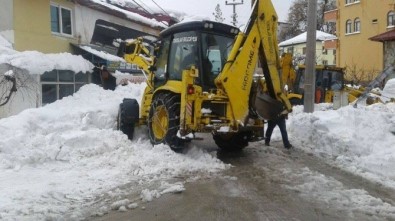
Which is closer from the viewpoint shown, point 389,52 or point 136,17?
point 136,17

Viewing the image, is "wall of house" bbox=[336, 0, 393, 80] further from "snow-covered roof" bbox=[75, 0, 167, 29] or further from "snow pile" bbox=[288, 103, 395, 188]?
"snow pile" bbox=[288, 103, 395, 188]

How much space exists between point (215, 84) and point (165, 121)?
1.49 meters

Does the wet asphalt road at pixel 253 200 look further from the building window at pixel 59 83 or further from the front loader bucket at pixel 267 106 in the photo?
the building window at pixel 59 83

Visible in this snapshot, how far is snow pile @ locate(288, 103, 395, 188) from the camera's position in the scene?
906 centimetres

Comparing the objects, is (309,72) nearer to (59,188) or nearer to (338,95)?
(338,95)

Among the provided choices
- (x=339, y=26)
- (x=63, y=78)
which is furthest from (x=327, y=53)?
(x=63, y=78)

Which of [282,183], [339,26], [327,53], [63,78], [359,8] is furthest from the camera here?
[327,53]

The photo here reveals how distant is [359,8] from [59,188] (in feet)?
141

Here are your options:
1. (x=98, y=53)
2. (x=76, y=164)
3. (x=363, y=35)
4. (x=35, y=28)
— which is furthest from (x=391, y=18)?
(x=76, y=164)

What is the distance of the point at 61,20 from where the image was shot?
1867 cm

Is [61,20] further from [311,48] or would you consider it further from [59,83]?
[311,48]

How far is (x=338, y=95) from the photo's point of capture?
18.5 metres

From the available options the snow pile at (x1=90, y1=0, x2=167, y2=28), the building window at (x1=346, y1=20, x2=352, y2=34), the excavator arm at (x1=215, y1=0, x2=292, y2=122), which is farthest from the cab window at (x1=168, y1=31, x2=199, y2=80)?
the building window at (x1=346, y1=20, x2=352, y2=34)

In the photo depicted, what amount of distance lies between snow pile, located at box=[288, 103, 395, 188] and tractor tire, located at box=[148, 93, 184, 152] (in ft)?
11.1
